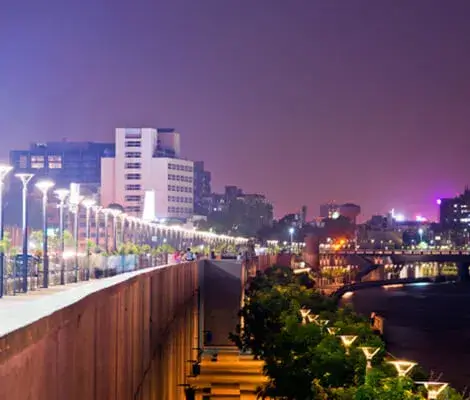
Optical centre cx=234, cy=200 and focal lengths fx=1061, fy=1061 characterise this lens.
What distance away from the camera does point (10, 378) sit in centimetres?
463

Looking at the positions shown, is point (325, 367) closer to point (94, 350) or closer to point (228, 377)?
point (94, 350)

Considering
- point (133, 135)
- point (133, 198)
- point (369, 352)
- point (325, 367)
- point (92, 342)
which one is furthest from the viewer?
point (133, 135)

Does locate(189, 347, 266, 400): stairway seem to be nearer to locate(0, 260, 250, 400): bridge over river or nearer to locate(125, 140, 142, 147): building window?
locate(0, 260, 250, 400): bridge over river

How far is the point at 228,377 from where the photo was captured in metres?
43.8

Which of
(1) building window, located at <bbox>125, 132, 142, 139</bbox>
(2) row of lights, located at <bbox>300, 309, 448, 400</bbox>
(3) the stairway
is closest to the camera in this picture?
(2) row of lights, located at <bbox>300, 309, 448, 400</bbox>

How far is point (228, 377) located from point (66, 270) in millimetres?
11871

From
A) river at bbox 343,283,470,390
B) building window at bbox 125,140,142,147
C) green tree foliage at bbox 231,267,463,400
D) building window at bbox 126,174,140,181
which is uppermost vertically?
building window at bbox 125,140,142,147

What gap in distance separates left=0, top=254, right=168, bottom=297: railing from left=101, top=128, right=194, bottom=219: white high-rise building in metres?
145

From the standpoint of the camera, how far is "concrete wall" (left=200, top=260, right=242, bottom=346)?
53562mm

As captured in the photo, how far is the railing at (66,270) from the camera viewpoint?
2666cm

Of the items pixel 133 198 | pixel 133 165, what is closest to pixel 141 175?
pixel 133 165

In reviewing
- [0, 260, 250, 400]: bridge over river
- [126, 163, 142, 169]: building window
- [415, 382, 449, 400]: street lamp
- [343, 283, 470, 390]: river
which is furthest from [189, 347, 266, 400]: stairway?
[126, 163, 142, 169]: building window

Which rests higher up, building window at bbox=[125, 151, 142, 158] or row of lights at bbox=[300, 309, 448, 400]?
building window at bbox=[125, 151, 142, 158]

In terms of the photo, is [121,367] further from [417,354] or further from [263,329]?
[417,354]
